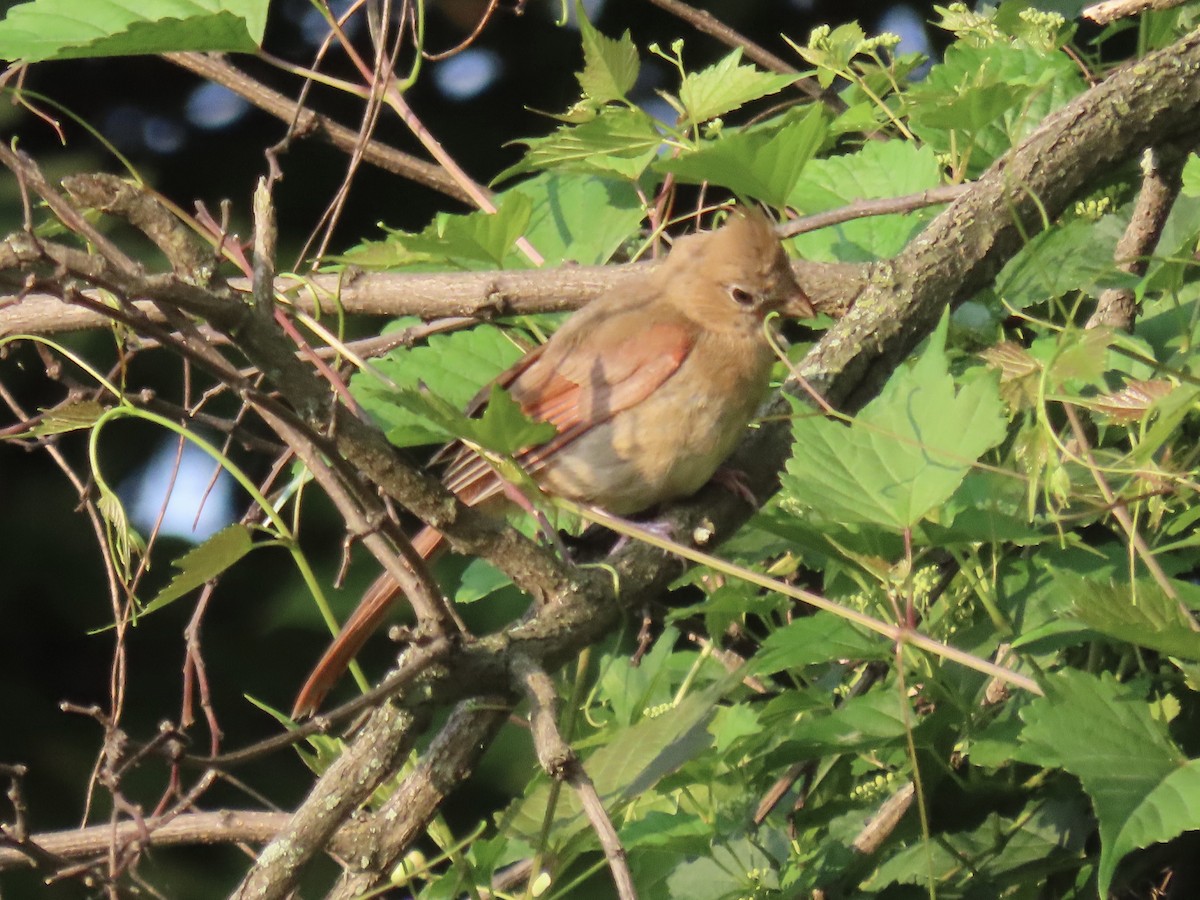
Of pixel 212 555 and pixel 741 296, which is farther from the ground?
pixel 212 555

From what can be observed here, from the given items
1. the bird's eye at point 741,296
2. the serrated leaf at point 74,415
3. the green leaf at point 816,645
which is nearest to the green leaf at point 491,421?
the green leaf at point 816,645

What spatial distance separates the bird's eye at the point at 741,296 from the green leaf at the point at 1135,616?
1.65 metres

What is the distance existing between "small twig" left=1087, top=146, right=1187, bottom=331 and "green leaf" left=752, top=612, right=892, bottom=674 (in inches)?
38.6

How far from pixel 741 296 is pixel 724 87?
646mm

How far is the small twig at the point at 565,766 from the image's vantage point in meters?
1.37

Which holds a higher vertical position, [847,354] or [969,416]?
[969,416]

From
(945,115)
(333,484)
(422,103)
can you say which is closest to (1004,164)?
(945,115)

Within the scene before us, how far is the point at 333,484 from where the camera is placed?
5.87ft

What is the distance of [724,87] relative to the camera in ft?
9.18

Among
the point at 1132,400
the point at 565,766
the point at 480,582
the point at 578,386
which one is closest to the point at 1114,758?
the point at 1132,400

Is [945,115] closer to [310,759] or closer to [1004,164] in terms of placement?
[1004,164]

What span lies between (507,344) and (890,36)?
1.03 meters

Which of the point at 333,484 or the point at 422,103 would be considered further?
the point at 422,103

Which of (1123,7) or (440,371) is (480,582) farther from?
(1123,7)
